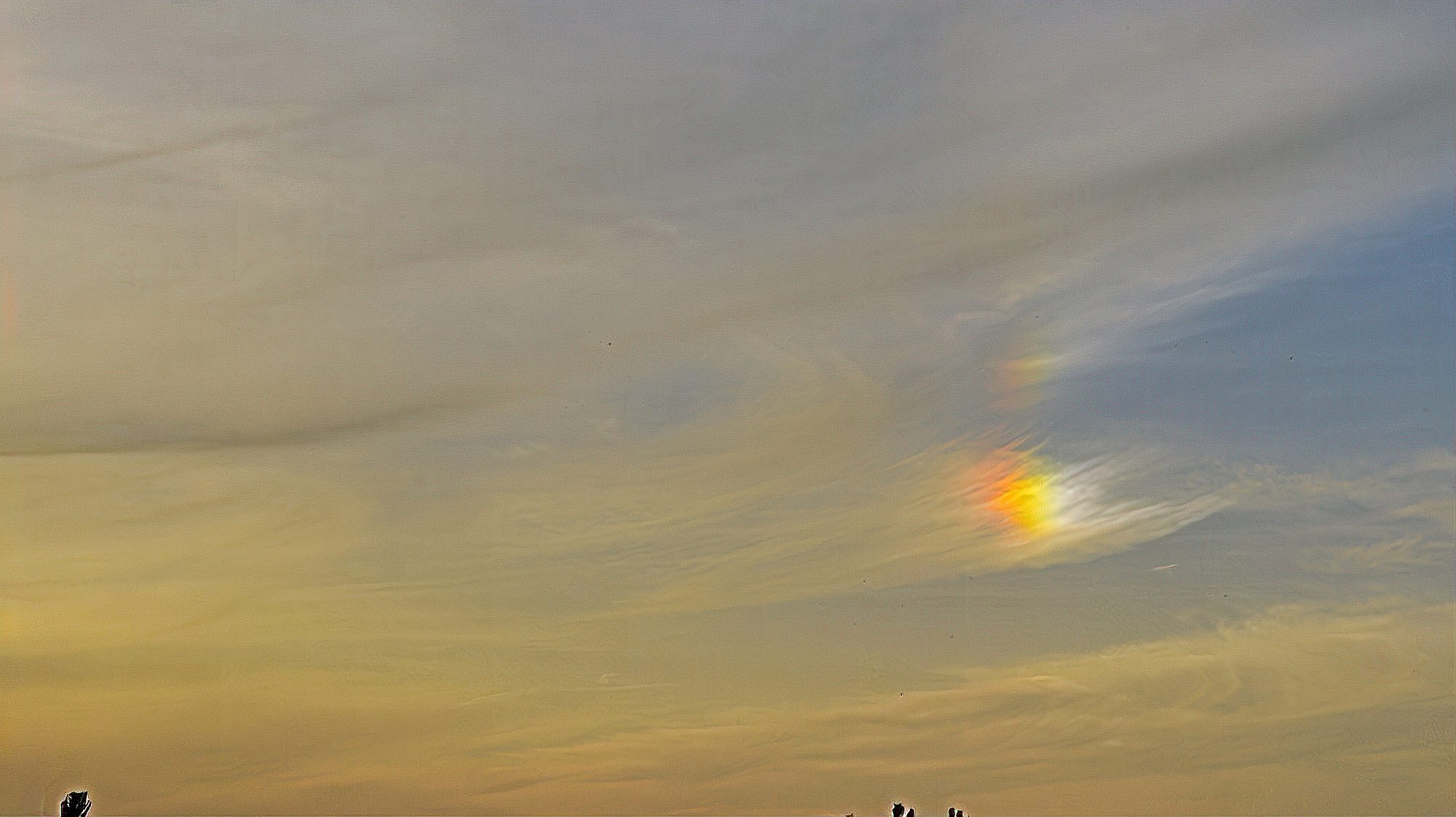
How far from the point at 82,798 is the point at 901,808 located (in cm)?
7186

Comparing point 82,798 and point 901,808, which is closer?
point 82,798

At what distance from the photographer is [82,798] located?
142 ft

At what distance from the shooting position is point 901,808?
88.0m
